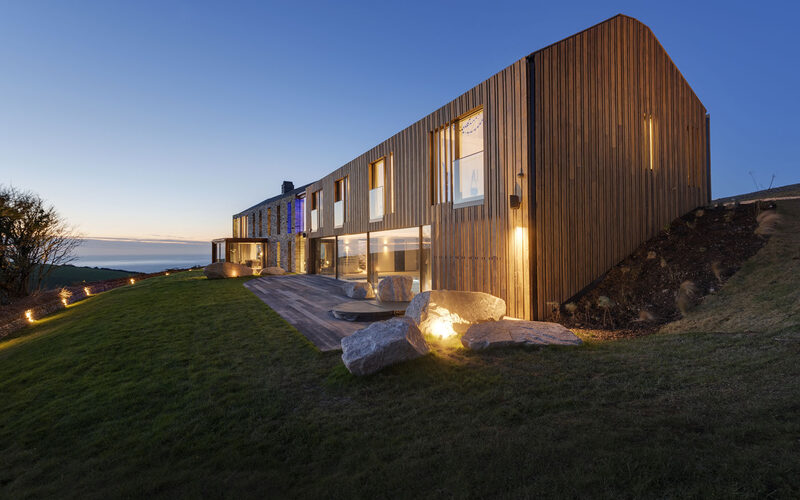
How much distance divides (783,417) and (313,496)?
2.88m

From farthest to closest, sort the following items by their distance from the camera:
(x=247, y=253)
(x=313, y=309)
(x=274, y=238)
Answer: (x=247, y=253)
(x=274, y=238)
(x=313, y=309)

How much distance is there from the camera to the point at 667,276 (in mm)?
6535

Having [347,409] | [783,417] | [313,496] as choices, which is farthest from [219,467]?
[783,417]

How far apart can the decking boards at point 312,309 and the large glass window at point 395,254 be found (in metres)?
1.45

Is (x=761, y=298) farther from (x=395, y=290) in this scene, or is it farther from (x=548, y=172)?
(x=395, y=290)

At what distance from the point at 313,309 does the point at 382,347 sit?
4.24m

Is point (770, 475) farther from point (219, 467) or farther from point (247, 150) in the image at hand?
point (247, 150)

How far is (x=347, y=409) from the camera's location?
2.97 metres

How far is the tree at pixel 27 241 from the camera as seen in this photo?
11.1 m

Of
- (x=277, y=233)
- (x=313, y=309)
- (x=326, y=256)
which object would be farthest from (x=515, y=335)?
(x=277, y=233)

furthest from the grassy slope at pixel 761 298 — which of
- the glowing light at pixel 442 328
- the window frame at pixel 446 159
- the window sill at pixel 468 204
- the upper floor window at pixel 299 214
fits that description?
the upper floor window at pixel 299 214

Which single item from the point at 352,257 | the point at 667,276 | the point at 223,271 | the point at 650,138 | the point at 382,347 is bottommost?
the point at 382,347

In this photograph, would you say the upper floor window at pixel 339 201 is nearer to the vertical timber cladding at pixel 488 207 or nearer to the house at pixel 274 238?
the vertical timber cladding at pixel 488 207

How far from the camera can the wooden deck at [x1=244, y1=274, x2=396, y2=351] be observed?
5.29 metres
